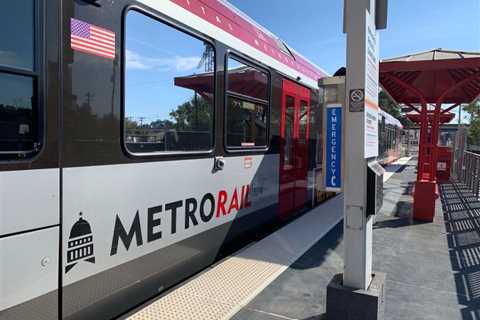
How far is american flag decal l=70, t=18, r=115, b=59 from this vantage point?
2.39 m

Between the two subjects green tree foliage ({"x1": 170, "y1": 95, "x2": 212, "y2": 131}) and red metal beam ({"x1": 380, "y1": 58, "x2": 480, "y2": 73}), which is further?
red metal beam ({"x1": 380, "y1": 58, "x2": 480, "y2": 73})

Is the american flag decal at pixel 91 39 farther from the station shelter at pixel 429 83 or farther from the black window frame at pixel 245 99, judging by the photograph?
the station shelter at pixel 429 83

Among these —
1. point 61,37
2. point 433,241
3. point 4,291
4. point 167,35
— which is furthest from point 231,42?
point 433,241

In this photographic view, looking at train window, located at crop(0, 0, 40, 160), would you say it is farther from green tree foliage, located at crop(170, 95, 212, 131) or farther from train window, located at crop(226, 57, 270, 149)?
train window, located at crop(226, 57, 270, 149)

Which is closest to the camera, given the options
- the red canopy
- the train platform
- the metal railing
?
the train platform

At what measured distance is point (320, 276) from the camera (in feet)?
12.9

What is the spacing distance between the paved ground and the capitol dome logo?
1253 mm

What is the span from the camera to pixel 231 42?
13.7 feet

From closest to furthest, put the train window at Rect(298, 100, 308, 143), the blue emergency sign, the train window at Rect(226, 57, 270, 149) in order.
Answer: the blue emergency sign
the train window at Rect(226, 57, 270, 149)
the train window at Rect(298, 100, 308, 143)

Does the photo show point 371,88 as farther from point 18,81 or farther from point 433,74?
point 433,74

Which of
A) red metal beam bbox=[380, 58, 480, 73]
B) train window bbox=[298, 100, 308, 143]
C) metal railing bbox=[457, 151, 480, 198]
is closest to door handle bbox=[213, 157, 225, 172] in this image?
train window bbox=[298, 100, 308, 143]

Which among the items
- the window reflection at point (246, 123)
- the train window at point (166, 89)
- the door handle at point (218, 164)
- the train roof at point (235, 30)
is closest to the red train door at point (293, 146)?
the train roof at point (235, 30)

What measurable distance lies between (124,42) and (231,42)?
1628mm

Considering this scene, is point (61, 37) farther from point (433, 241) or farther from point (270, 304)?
point (433, 241)
